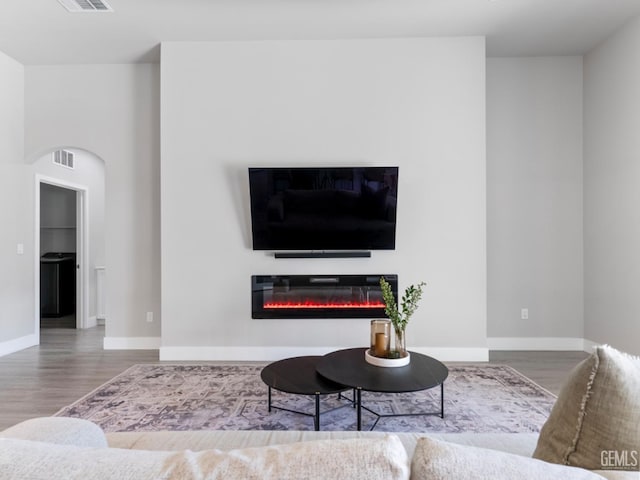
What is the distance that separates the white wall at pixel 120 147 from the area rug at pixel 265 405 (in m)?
0.98

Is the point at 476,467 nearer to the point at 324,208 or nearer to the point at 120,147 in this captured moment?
the point at 324,208

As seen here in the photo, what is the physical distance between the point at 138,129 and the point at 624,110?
205 inches

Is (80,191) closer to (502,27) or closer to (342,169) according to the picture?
(342,169)

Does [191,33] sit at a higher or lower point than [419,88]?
higher

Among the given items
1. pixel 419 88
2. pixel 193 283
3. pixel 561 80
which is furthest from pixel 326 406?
pixel 561 80

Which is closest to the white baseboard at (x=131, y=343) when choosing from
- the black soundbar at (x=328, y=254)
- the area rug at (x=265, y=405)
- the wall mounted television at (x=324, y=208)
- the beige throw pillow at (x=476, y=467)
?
the area rug at (x=265, y=405)

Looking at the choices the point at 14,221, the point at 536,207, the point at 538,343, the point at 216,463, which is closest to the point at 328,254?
the point at 536,207

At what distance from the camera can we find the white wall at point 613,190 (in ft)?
10.9

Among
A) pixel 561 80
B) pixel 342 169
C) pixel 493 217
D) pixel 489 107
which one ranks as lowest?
pixel 493 217

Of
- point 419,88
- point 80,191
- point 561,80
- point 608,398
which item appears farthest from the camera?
point 80,191

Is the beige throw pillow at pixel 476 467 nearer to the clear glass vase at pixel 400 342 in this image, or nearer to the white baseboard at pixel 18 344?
the clear glass vase at pixel 400 342

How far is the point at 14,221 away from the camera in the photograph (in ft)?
13.5

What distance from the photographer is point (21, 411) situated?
2561 mm

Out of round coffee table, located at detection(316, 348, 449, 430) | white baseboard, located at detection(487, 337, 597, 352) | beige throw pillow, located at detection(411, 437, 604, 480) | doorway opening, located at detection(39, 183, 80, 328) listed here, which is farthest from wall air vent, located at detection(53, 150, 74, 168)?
white baseboard, located at detection(487, 337, 597, 352)
